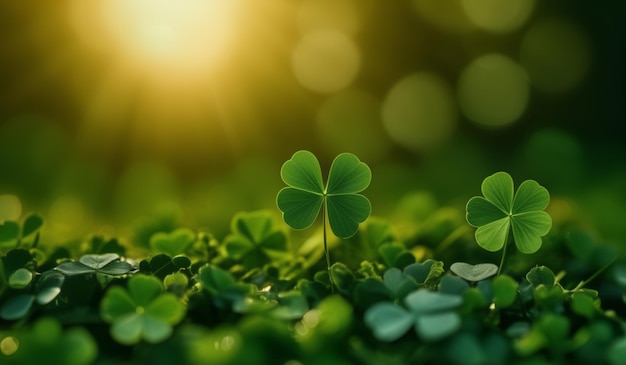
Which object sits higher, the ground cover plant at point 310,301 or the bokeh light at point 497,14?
the bokeh light at point 497,14

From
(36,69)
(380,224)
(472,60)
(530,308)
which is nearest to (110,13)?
(36,69)

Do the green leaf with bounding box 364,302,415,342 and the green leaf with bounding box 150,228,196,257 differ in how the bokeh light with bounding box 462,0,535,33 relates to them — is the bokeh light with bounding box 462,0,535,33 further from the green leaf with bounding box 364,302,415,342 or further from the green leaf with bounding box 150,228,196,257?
the green leaf with bounding box 364,302,415,342

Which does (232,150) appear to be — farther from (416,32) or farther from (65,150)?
(416,32)

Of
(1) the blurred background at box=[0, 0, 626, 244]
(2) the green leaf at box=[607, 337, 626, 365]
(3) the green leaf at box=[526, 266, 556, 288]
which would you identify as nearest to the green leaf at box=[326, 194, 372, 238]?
(3) the green leaf at box=[526, 266, 556, 288]

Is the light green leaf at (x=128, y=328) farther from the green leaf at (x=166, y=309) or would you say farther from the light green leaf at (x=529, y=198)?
the light green leaf at (x=529, y=198)

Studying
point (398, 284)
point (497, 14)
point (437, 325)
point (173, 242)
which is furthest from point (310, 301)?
point (497, 14)

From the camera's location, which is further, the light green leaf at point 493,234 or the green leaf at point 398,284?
the light green leaf at point 493,234

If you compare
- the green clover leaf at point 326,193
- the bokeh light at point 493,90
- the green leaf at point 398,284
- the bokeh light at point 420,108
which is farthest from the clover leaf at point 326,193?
the bokeh light at point 493,90

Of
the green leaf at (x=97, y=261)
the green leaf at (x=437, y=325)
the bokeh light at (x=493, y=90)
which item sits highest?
the green leaf at (x=437, y=325)
